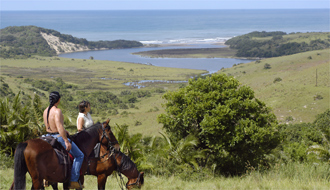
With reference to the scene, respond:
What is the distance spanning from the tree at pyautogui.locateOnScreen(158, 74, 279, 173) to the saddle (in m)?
7.91

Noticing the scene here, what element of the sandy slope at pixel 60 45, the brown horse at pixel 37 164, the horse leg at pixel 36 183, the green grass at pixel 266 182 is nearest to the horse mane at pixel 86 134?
the brown horse at pixel 37 164

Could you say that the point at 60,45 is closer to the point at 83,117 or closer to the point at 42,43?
the point at 42,43

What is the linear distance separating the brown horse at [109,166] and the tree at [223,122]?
6.60 m

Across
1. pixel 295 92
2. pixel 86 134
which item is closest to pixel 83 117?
Answer: pixel 86 134

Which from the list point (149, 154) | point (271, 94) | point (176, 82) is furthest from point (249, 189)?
point (176, 82)

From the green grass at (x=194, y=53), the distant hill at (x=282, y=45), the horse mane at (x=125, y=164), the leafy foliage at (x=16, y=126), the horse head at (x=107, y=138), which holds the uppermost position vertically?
the distant hill at (x=282, y=45)

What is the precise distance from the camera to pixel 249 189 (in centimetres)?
820

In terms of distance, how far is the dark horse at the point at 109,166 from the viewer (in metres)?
7.02

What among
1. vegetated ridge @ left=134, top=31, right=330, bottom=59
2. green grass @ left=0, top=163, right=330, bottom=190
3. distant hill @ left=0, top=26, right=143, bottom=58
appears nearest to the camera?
green grass @ left=0, top=163, right=330, bottom=190

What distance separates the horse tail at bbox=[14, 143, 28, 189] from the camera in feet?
18.9

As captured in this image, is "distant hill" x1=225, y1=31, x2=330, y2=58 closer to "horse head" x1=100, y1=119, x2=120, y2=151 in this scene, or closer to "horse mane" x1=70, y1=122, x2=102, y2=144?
"horse head" x1=100, y1=119, x2=120, y2=151

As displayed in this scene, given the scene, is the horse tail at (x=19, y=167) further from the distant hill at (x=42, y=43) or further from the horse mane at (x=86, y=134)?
the distant hill at (x=42, y=43)

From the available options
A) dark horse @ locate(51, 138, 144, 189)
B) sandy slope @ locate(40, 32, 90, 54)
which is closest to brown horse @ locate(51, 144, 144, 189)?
dark horse @ locate(51, 138, 144, 189)

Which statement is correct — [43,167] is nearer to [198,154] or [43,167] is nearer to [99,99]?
[198,154]
